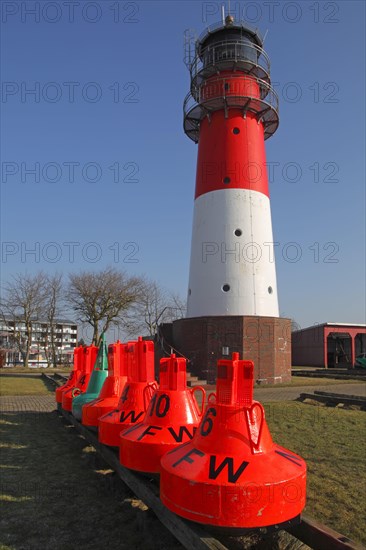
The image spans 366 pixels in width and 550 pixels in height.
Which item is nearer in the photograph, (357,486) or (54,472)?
(357,486)

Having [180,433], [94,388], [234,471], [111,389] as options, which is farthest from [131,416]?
[94,388]

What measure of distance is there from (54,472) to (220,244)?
14450mm

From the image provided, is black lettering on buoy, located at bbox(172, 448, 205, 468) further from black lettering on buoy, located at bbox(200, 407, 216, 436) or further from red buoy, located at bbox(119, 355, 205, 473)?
red buoy, located at bbox(119, 355, 205, 473)

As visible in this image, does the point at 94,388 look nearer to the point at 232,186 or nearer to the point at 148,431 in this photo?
the point at 148,431

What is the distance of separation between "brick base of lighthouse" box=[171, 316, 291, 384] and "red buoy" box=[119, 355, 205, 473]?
13.7 meters

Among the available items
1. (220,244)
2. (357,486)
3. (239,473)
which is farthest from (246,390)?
(220,244)

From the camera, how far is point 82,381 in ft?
33.2

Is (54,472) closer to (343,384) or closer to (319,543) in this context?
(319,543)

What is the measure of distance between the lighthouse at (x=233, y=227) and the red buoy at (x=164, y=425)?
1404 cm

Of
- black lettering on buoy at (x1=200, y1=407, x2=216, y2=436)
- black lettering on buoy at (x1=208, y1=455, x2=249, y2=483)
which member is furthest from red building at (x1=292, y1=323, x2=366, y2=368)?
black lettering on buoy at (x1=208, y1=455, x2=249, y2=483)

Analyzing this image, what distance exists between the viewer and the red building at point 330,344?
40875 mm

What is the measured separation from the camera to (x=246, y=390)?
4016mm

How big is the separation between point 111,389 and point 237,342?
12.2 m

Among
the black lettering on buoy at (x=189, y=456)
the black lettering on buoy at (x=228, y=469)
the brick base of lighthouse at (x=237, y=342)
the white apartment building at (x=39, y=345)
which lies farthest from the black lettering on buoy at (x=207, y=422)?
the white apartment building at (x=39, y=345)
